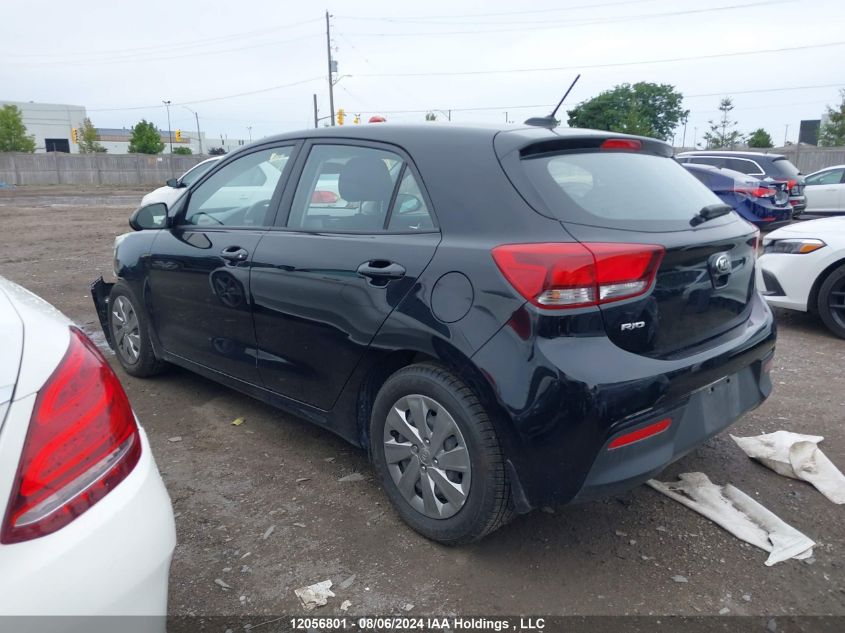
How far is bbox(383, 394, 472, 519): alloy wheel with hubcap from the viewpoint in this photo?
265 centimetres

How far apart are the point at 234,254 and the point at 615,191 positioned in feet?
6.41

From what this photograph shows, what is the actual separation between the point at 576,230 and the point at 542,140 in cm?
50

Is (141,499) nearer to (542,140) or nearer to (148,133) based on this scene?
(542,140)

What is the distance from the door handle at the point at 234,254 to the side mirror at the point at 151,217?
0.79m

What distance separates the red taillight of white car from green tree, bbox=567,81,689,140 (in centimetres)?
6522

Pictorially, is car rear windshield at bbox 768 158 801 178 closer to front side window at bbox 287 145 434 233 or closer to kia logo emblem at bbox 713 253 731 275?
kia logo emblem at bbox 713 253 731 275

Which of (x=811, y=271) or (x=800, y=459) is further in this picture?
(x=811, y=271)

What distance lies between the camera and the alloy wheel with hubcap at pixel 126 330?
15.4ft

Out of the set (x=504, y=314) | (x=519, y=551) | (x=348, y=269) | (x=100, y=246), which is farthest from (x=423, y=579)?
(x=100, y=246)

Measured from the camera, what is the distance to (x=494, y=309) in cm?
247

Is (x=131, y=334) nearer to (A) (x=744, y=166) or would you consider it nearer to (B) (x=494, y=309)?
(B) (x=494, y=309)

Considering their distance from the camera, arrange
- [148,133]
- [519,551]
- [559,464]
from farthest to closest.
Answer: [148,133] < [519,551] < [559,464]

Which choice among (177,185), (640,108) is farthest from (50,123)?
(177,185)

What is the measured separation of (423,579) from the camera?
265 cm
